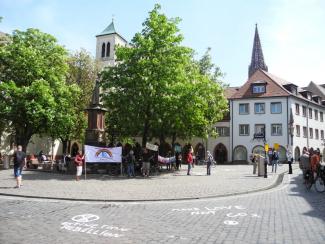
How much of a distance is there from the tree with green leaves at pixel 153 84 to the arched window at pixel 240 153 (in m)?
26.6

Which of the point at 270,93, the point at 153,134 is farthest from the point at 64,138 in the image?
the point at 270,93

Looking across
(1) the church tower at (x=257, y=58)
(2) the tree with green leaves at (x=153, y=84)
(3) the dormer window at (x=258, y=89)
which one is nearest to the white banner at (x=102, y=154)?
(2) the tree with green leaves at (x=153, y=84)

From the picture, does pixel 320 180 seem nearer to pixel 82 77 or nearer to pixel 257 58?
pixel 82 77

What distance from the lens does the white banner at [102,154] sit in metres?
22.4

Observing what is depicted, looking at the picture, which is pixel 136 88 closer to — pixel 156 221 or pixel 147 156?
pixel 147 156

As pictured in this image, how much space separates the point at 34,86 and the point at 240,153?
3211cm

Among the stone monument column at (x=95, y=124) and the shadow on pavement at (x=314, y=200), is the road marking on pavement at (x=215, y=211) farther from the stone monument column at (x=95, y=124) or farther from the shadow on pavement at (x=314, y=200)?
the stone monument column at (x=95, y=124)

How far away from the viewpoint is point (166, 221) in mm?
9336

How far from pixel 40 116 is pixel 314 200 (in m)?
22.3

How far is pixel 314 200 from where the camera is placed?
13109 millimetres

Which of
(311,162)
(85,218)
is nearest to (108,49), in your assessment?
(311,162)

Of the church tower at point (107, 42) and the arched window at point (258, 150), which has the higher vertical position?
the church tower at point (107, 42)

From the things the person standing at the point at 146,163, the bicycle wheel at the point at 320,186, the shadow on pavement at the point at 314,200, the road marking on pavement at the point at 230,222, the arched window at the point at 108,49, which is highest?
the arched window at the point at 108,49

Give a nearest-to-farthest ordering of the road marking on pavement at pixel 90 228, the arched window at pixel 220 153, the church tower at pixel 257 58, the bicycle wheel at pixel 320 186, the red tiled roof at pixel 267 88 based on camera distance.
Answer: the road marking on pavement at pixel 90 228 < the bicycle wheel at pixel 320 186 < the red tiled roof at pixel 267 88 < the arched window at pixel 220 153 < the church tower at pixel 257 58
